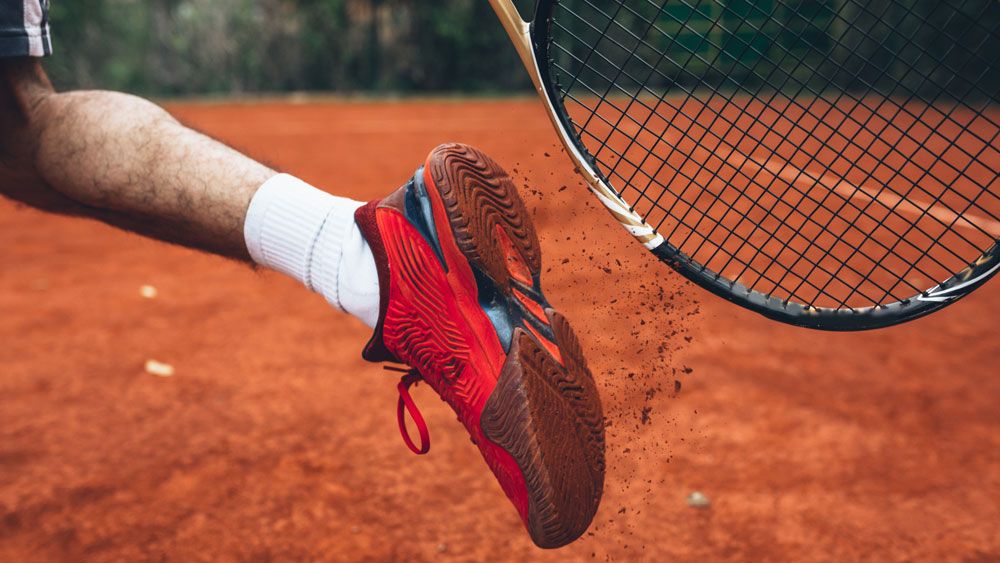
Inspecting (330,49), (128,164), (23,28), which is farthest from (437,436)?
(330,49)

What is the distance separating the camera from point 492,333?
89cm

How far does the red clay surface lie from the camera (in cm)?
101

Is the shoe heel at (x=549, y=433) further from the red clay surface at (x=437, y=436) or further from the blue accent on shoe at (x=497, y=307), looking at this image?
the red clay surface at (x=437, y=436)

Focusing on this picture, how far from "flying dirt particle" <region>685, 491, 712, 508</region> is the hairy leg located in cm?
67

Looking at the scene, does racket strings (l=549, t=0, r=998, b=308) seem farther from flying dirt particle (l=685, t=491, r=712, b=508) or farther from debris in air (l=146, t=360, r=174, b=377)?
debris in air (l=146, t=360, r=174, b=377)

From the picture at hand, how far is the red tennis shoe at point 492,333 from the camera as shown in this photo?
0.86 meters

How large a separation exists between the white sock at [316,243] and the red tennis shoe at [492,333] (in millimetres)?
26

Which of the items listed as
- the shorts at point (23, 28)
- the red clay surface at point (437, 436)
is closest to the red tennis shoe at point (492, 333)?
the red clay surface at point (437, 436)

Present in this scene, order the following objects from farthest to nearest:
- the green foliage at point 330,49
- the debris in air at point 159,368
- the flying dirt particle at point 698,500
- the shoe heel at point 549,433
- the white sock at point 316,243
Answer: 1. the green foliage at point 330,49
2. the debris in air at point 159,368
3. the flying dirt particle at point 698,500
4. the white sock at point 316,243
5. the shoe heel at point 549,433

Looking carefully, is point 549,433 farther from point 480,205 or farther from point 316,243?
point 316,243

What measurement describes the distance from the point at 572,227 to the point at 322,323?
1.02m

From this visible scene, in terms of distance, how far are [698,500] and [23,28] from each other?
1.03 metres

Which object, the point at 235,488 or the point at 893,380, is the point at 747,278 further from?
the point at 235,488

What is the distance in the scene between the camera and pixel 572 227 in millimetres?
2594
